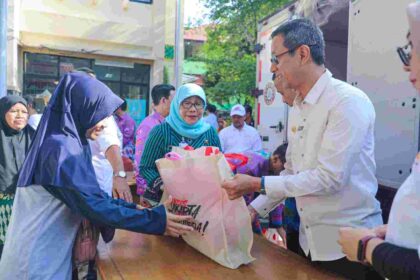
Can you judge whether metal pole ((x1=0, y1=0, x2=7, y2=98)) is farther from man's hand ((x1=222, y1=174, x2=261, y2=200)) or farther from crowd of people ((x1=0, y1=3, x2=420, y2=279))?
man's hand ((x1=222, y1=174, x2=261, y2=200))

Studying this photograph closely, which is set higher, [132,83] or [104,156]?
[132,83]

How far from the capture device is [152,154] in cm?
243

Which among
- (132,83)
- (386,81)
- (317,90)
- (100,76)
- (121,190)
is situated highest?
(100,76)

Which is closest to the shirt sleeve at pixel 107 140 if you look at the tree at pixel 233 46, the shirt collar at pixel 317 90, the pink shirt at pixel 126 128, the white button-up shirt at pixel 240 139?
the shirt collar at pixel 317 90

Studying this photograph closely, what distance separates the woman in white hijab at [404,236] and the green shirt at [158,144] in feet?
4.86

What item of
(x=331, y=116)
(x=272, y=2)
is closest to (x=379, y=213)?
(x=331, y=116)

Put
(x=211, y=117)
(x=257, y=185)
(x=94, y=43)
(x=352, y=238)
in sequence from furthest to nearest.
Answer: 1. (x=94, y=43)
2. (x=211, y=117)
3. (x=257, y=185)
4. (x=352, y=238)

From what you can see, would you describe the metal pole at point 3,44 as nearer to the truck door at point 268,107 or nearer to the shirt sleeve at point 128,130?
the shirt sleeve at point 128,130

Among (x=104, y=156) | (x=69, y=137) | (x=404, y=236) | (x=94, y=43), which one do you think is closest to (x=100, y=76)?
(x=94, y=43)

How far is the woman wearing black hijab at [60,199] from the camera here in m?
1.46

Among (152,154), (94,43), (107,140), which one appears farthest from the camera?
(94,43)

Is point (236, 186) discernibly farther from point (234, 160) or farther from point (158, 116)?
point (158, 116)

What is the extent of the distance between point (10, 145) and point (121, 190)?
1.78 m

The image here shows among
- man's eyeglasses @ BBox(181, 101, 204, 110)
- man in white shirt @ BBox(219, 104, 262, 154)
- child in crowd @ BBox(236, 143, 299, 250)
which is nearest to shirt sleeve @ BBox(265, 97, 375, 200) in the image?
child in crowd @ BBox(236, 143, 299, 250)
